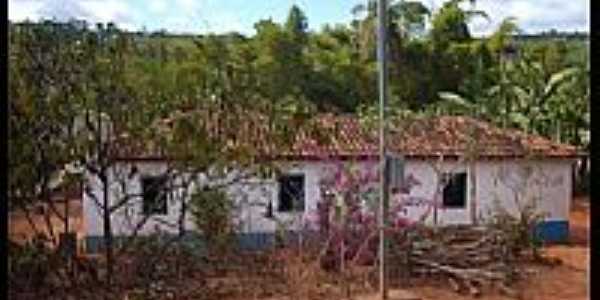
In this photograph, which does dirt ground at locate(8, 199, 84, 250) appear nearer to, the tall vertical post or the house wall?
the house wall

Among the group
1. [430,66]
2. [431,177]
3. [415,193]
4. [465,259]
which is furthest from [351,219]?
[430,66]

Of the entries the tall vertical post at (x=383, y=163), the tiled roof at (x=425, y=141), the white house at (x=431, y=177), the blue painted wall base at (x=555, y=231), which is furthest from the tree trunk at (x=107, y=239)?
the blue painted wall base at (x=555, y=231)

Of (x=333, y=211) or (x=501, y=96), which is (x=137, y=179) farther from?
(x=501, y=96)

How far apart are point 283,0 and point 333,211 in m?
1.34

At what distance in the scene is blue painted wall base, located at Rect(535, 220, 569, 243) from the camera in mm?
6234

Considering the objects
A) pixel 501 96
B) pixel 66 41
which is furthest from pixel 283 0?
pixel 501 96

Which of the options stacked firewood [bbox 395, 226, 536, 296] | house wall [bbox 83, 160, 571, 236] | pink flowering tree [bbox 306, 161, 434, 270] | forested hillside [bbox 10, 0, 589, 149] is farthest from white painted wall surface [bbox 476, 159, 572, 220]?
pink flowering tree [bbox 306, 161, 434, 270]

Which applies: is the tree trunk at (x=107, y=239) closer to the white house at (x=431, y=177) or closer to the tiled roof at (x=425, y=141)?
the white house at (x=431, y=177)

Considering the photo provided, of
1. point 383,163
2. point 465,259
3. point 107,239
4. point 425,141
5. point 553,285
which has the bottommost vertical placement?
point 553,285

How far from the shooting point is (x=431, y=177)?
5.98m

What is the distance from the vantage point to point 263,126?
15.5 ft

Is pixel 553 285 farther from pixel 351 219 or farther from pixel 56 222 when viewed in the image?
pixel 56 222

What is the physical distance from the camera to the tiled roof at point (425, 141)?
5.68 m

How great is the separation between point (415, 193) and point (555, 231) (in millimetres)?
1108
